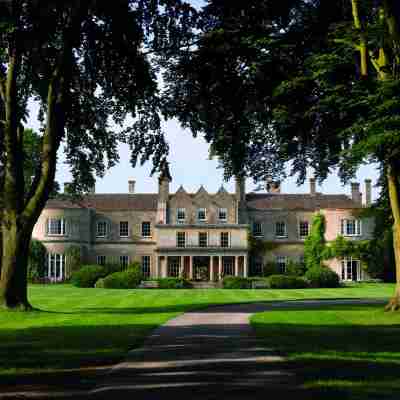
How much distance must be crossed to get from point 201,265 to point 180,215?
504 centimetres

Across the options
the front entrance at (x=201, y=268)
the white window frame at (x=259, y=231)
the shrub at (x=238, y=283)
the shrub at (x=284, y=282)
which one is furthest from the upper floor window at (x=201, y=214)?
the shrub at (x=284, y=282)

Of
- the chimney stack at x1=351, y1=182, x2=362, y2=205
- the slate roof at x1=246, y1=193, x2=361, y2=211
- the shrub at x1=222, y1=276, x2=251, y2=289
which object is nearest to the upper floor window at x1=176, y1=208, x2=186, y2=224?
the slate roof at x1=246, y1=193, x2=361, y2=211

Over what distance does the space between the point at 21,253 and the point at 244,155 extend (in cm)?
822

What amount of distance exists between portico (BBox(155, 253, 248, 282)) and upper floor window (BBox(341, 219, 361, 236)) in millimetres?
9056

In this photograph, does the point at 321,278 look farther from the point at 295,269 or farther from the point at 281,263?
the point at 281,263

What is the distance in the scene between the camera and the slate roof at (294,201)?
204 ft

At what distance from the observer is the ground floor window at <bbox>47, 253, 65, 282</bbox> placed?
5784 cm

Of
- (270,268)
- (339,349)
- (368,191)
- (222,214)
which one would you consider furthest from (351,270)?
(339,349)

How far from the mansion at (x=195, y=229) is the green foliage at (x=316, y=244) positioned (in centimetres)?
61

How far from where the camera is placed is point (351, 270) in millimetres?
57125

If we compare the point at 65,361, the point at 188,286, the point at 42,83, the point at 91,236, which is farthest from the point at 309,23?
the point at 91,236

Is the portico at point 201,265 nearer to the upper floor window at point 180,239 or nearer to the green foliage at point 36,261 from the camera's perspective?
the upper floor window at point 180,239

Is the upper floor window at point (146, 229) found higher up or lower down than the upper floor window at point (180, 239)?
higher up

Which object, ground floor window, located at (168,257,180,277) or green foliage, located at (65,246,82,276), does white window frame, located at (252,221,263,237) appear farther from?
green foliage, located at (65,246,82,276)
